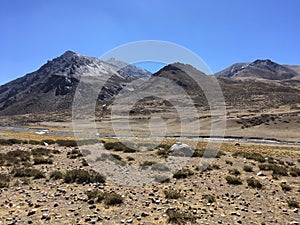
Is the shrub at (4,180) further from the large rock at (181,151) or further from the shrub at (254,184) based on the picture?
the large rock at (181,151)

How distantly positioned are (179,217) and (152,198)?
2422 millimetres

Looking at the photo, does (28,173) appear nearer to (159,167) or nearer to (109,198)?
(109,198)

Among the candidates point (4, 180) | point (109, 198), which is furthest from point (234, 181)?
point (4, 180)

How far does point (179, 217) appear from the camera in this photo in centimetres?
1012

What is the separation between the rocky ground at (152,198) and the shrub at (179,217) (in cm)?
4

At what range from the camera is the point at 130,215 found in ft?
34.7

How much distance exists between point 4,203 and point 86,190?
3.41 metres

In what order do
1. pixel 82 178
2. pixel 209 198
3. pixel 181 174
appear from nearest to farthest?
1. pixel 209 198
2. pixel 82 178
3. pixel 181 174

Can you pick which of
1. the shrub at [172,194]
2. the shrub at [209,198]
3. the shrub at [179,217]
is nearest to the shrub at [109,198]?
the shrub at [172,194]

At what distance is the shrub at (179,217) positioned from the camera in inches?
390

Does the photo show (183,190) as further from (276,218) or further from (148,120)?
(148,120)

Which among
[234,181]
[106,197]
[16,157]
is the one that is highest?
[16,157]

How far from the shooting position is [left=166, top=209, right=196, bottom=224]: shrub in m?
9.90

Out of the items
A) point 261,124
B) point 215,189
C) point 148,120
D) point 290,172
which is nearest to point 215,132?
point 261,124
